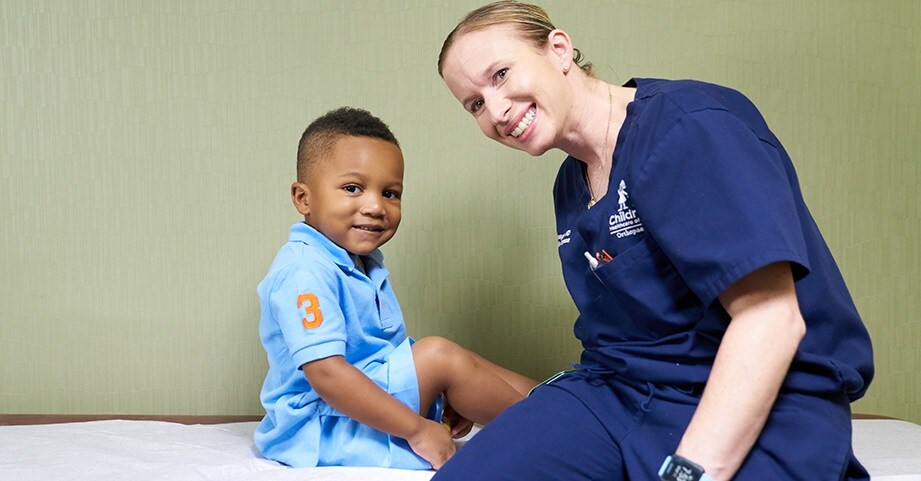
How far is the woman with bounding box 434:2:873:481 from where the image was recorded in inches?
35.9

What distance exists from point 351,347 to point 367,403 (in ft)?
0.43

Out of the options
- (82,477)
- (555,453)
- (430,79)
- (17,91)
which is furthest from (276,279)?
(17,91)

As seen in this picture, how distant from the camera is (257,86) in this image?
1.79m

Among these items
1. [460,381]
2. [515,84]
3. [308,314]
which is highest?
[515,84]

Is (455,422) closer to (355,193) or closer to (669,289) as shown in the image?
(355,193)

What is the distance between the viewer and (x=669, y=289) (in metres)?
1.04

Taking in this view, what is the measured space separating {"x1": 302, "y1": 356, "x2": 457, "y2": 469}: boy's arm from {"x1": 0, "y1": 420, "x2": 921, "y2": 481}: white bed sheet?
0.06 m

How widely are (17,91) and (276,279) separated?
0.82 m

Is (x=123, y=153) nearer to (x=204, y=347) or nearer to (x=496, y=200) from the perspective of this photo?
(x=204, y=347)

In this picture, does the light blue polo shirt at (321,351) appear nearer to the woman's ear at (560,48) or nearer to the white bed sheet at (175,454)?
the white bed sheet at (175,454)

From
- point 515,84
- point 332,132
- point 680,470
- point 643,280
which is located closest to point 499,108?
point 515,84

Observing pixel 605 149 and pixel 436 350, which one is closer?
pixel 605 149

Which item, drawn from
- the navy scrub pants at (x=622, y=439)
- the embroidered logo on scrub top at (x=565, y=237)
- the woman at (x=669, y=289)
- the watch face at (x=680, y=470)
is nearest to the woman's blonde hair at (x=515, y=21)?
the woman at (x=669, y=289)

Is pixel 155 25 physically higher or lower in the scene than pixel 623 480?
higher
